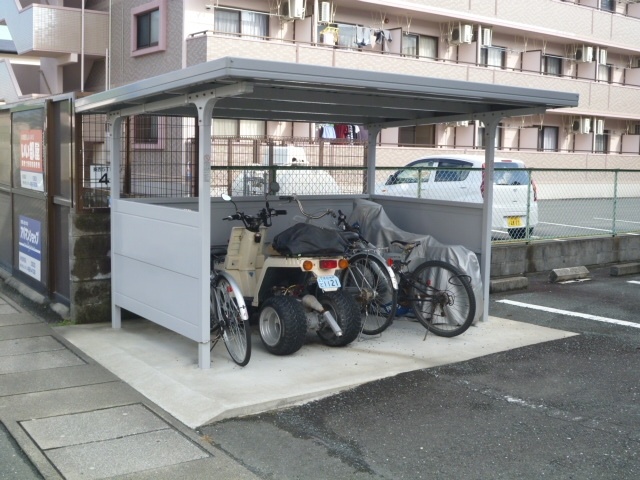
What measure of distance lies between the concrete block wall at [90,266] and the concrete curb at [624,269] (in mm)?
7247

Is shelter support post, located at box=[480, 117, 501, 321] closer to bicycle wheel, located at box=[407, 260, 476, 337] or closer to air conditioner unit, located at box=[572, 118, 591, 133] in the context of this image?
bicycle wheel, located at box=[407, 260, 476, 337]

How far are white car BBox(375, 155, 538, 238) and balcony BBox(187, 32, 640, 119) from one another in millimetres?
6964

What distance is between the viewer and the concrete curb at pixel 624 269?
11.2m

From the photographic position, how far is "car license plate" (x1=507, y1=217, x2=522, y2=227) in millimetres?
11166

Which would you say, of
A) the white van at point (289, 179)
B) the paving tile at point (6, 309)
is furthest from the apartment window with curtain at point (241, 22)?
the paving tile at point (6, 309)

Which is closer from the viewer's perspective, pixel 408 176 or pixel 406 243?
pixel 406 243

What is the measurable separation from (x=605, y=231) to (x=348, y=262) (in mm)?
6956

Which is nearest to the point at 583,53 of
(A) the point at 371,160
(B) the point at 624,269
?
(B) the point at 624,269

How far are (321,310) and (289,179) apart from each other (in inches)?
120

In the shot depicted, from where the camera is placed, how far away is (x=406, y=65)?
22.8 meters

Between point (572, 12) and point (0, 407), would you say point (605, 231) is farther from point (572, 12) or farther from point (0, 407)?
point (572, 12)

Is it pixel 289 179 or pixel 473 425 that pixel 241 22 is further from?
pixel 473 425

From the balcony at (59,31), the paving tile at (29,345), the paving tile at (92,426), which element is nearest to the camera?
the paving tile at (92,426)

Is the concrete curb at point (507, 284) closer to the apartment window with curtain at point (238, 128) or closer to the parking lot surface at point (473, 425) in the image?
the parking lot surface at point (473, 425)
